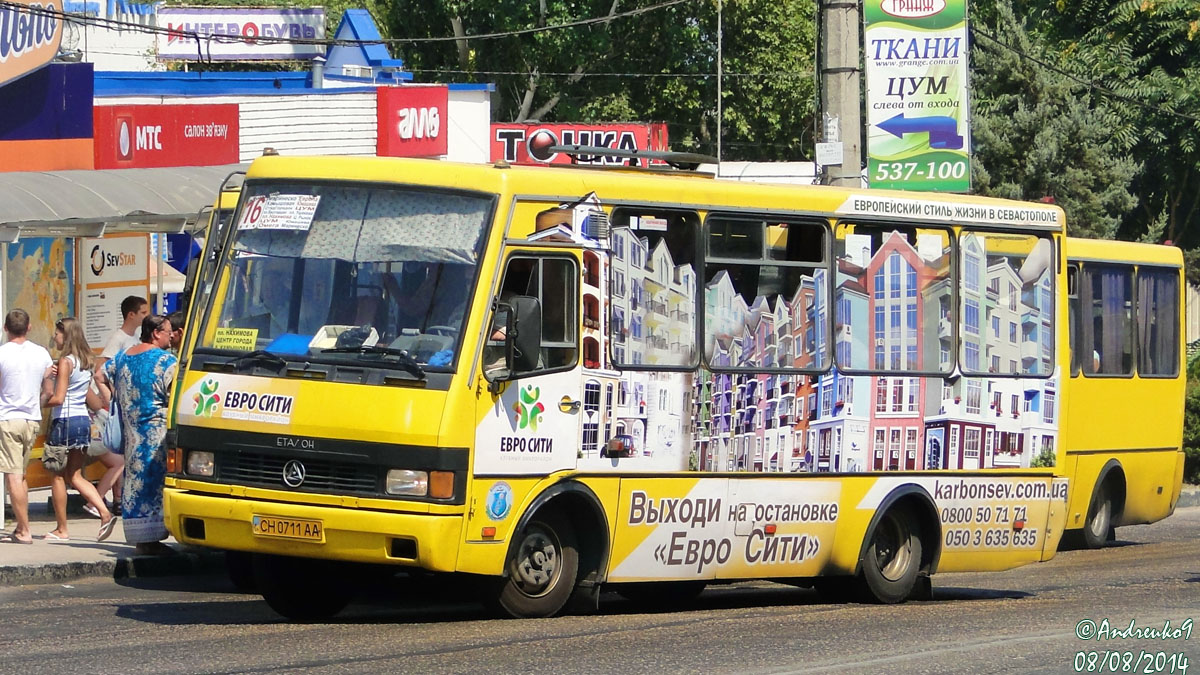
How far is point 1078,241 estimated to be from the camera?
60.5 ft

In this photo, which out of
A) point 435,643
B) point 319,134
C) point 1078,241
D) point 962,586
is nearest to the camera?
point 435,643

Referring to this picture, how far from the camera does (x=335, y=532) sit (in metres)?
9.80

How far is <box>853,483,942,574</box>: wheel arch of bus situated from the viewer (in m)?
12.5

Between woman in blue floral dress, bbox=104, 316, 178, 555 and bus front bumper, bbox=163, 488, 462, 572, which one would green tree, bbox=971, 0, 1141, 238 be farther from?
bus front bumper, bbox=163, 488, 462, 572


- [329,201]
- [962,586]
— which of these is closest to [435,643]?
[329,201]

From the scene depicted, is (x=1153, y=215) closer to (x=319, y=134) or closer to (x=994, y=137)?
(x=994, y=137)

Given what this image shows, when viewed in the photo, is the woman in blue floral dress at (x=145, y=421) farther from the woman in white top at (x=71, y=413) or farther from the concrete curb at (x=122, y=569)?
the woman in white top at (x=71, y=413)

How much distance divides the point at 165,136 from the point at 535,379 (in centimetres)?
1724

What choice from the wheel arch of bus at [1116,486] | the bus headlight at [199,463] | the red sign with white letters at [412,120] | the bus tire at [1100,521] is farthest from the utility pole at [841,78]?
the red sign with white letters at [412,120]

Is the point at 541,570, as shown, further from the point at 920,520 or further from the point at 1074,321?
the point at 1074,321

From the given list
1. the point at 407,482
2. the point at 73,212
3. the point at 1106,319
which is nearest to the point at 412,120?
the point at 1106,319

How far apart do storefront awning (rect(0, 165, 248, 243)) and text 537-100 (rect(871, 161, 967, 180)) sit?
21.3ft

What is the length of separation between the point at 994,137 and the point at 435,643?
95.4 ft

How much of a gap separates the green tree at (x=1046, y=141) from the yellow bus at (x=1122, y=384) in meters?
16.4
